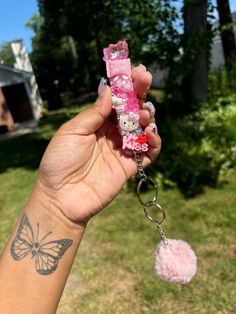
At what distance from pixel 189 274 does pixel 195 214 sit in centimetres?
432

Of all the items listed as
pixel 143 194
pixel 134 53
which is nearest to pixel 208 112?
pixel 134 53

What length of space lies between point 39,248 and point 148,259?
3.38 meters

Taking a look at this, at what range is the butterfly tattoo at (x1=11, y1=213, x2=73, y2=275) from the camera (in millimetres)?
2273

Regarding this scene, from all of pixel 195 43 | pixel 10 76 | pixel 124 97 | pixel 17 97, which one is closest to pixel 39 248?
pixel 124 97

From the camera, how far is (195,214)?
648cm

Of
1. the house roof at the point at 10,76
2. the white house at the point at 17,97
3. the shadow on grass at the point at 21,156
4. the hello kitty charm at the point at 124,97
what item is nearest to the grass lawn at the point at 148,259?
the hello kitty charm at the point at 124,97

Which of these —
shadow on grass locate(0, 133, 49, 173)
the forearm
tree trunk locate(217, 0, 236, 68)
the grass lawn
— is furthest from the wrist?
tree trunk locate(217, 0, 236, 68)

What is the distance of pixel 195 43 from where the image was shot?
8.45 metres

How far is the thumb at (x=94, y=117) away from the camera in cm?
228

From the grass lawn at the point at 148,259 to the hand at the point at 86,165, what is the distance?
2.52m

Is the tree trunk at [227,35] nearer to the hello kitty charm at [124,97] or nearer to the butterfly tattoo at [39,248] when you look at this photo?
the hello kitty charm at [124,97]

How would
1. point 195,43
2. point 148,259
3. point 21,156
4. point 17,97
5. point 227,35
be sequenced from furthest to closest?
1. point 17,97
2. point 21,156
3. point 227,35
4. point 195,43
5. point 148,259

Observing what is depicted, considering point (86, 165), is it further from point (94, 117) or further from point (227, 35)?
point (227, 35)

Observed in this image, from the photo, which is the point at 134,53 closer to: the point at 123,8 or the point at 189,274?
the point at 123,8
